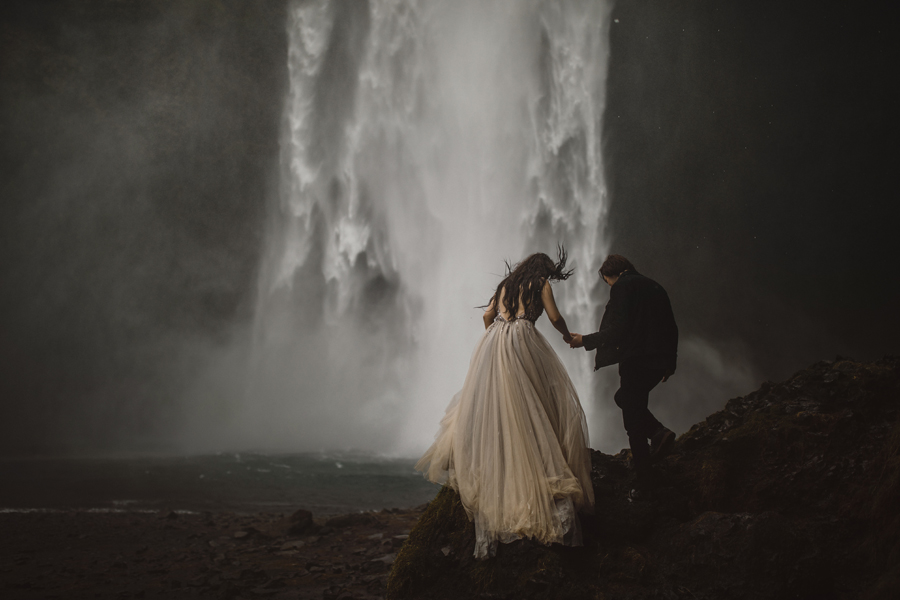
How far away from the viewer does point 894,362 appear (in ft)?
15.1

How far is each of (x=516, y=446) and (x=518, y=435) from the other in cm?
10

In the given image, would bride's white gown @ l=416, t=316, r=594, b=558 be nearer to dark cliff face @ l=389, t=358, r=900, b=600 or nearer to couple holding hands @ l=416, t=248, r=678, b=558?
couple holding hands @ l=416, t=248, r=678, b=558

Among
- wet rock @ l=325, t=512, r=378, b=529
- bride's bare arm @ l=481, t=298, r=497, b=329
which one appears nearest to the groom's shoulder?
bride's bare arm @ l=481, t=298, r=497, b=329

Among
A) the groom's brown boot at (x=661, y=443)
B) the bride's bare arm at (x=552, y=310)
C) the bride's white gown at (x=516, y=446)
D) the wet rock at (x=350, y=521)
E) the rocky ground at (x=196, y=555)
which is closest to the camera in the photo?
the bride's white gown at (x=516, y=446)

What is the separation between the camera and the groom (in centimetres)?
433

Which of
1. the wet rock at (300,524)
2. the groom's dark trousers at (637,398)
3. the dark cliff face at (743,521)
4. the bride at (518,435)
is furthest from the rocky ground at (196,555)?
the groom's dark trousers at (637,398)

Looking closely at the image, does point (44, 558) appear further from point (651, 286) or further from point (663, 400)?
point (663, 400)

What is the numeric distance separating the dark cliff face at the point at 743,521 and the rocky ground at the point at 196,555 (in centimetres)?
241

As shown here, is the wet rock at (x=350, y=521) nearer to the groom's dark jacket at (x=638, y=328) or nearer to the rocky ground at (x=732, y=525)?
the rocky ground at (x=732, y=525)

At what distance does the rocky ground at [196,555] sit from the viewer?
6207mm

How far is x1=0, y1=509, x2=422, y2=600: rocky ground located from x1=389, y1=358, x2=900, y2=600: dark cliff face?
2411 mm

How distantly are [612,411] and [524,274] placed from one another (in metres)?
29.6

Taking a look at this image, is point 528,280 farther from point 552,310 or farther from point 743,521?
point 743,521

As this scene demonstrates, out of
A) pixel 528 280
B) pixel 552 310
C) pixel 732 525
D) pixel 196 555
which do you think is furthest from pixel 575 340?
pixel 196 555
